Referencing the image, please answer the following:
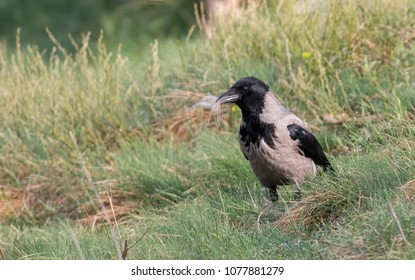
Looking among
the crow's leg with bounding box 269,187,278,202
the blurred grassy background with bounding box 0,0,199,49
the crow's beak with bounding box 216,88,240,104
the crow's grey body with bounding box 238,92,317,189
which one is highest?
the crow's beak with bounding box 216,88,240,104

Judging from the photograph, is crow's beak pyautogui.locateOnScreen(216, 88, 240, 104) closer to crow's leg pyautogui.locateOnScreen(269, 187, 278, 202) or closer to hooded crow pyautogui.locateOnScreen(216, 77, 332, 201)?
hooded crow pyautogui.locateOnScreen(216, 77, 332, 201)

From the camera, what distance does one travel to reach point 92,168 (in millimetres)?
7719

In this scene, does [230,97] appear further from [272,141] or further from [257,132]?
[272,141]

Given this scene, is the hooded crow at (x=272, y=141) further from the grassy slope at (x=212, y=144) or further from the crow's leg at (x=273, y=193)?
the grassy slope at (x=212, y=144)

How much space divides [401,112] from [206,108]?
1974 millimetres

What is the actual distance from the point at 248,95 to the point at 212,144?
1.00m

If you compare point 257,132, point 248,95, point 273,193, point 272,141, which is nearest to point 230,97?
point 248,95

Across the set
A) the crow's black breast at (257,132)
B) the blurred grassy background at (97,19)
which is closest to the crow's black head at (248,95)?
the crow's black breast at (257,132)

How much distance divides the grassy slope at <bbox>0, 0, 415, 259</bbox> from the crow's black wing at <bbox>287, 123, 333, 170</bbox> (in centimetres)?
17

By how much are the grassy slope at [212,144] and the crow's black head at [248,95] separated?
603 mm

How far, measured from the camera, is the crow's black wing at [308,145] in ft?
20.9

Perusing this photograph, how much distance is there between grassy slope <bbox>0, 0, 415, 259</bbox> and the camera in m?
5.65

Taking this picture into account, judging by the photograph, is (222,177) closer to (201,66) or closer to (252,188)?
(252,188)

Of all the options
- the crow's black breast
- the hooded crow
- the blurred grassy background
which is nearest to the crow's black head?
the hooded crow
